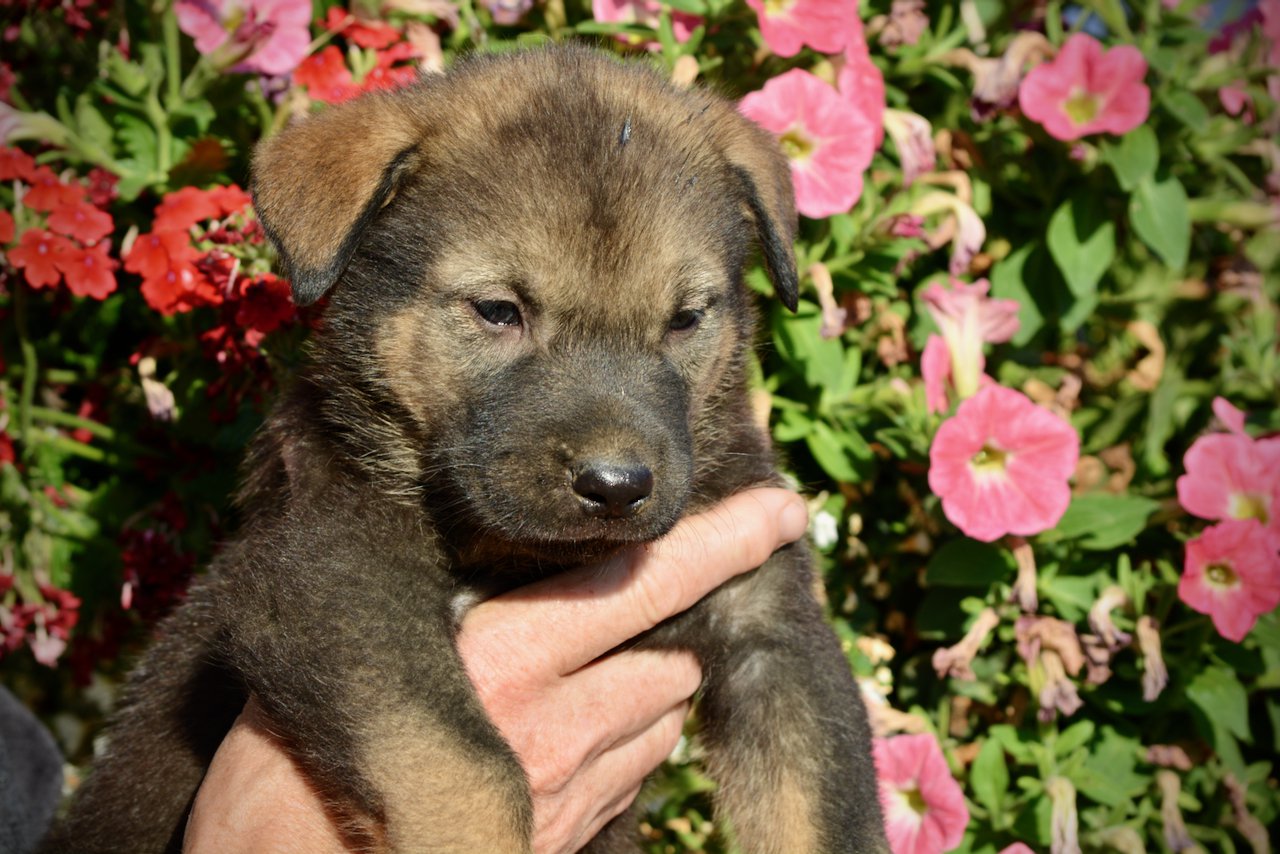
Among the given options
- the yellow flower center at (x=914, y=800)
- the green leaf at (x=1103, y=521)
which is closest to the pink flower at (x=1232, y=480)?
the green leaf at (x=1103, y=521)

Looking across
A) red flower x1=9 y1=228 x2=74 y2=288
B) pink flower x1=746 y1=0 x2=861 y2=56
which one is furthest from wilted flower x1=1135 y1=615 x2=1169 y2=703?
red flower x1=9 y1=228 x2=74 y2=288

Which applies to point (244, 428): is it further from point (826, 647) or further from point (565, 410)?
point (826, 647)

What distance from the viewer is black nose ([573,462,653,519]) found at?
2002mm

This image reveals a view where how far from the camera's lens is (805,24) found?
283 centimetres

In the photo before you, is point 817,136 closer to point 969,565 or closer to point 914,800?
point 969,565

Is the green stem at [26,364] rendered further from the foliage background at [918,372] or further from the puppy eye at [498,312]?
the puppy eye at [498,312]

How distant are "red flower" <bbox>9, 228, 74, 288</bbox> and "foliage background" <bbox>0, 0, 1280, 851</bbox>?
5.0 inches

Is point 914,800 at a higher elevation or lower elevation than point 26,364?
lower

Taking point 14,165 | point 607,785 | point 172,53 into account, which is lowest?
point 607,785

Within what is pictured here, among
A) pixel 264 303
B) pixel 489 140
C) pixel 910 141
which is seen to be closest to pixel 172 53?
pixel 264 303

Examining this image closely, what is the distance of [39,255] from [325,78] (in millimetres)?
858

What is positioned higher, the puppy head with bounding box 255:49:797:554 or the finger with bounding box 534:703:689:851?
the puppy head with bounding box 255:49:797:554

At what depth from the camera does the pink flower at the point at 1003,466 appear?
2719 millimetres

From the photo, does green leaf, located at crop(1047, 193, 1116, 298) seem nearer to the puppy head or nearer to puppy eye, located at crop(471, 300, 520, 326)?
the puppy head
